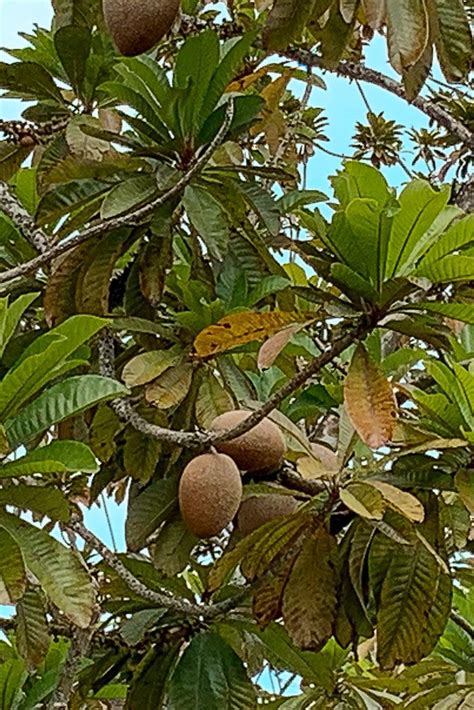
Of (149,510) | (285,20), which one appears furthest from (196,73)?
(149,510)

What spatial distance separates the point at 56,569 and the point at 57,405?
174 millimetres

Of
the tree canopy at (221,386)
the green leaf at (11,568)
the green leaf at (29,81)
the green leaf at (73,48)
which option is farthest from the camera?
the green leaf at (29,81)

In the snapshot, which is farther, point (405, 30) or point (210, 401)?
point (210, 401)

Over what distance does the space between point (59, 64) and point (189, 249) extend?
0.37 metres

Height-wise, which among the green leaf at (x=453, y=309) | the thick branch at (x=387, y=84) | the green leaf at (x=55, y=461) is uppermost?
the thick branch at (x=387, y=84)

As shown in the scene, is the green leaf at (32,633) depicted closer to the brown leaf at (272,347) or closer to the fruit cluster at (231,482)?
the fruit cluster at (231,482)

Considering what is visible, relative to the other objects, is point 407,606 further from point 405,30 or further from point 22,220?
point 22,220

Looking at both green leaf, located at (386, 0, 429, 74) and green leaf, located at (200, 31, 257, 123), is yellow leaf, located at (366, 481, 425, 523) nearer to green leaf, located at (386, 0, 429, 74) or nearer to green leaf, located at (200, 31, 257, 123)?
green leaf, located at (386, 0, 429, 74)

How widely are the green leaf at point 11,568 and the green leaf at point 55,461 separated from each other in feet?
0.22

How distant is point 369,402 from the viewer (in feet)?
4.17

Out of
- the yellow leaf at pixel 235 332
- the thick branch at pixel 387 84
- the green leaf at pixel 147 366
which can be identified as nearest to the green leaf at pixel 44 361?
the yellow leaf at pixel 235 332

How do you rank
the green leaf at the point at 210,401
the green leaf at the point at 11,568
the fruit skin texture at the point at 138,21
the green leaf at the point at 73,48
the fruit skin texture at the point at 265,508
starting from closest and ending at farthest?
the green leaf at the point at 11,568
the fruit skin texture at the point at 138,21
the fruit skin texture at the point at 265,508
the green leaf at the point at 210,401
the green leaf at the point at 73,48

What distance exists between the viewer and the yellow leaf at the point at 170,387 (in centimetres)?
151

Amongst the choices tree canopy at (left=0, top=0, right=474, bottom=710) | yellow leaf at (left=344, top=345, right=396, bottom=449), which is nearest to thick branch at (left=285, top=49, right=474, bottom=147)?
tree canopy at (left=0, top=0, right=474, bottom=710)
